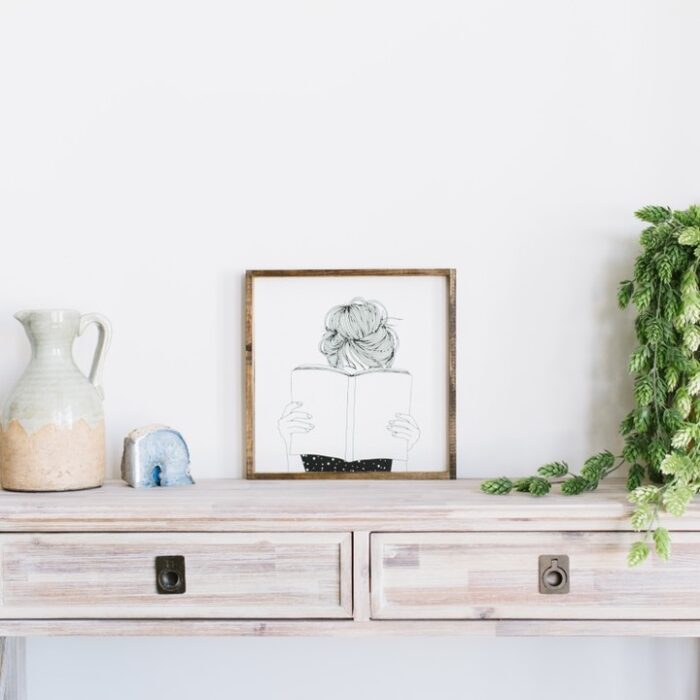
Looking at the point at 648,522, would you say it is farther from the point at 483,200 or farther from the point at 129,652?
the point at 129,652

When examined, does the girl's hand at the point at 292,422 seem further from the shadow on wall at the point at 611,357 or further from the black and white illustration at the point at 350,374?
the shadow on wall at the point at 611,357

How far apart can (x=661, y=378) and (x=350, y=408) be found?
59cm

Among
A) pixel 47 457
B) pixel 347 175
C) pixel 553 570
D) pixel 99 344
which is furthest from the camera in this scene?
pixel 347 175

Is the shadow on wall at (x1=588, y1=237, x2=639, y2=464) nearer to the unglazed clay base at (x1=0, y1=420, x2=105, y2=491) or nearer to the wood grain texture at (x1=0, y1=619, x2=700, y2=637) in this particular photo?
the wood grain texture at (x1=0, y1=619, x2=700, y2=637)

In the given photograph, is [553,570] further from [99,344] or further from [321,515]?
[99,344]

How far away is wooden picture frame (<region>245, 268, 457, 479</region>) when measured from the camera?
65.9 inches

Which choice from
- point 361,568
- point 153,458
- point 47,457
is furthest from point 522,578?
point 47,457

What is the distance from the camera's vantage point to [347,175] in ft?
5.63

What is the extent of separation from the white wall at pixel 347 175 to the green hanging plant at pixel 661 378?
0.16 meters

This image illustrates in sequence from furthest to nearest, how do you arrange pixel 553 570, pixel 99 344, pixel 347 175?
pixel 347 175 → pixel 99 344 → pixel 553 570

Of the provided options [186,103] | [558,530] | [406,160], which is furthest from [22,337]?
[558,530]

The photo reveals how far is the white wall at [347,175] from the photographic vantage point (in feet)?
5.60

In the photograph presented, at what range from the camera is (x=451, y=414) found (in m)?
1.68

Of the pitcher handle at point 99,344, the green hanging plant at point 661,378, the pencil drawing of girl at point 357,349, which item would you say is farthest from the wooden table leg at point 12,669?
the green hanging plant at point 661,378
